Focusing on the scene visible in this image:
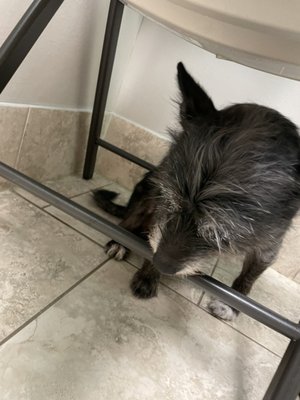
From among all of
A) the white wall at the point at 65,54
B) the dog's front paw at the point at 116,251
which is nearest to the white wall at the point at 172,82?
the white wall at the point at 65,54

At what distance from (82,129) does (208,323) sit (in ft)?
3.54

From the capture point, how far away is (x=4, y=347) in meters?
0.77

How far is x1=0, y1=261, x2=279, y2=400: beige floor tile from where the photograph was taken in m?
0.76

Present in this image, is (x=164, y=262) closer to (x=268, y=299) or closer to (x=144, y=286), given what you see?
(x=144, y=286)

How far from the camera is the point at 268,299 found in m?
1.35

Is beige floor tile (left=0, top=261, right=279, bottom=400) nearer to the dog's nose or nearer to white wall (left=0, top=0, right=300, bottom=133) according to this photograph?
the dog's nose

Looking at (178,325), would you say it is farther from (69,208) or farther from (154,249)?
(69,208)

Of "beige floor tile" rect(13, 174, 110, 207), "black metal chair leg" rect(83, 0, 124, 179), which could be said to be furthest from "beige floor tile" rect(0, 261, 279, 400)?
"black metal chair leg" rect(83, 0, 124, 179)

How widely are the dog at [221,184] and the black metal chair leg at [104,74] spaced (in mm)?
584

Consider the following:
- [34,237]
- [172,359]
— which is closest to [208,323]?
[172,359]

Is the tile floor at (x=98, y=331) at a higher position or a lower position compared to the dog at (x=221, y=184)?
lower

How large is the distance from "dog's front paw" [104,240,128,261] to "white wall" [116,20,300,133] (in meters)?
0.60

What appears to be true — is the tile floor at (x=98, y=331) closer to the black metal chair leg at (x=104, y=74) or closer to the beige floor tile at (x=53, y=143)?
the beige floor tile at (x=53, y=143)

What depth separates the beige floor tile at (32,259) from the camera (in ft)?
2.95
